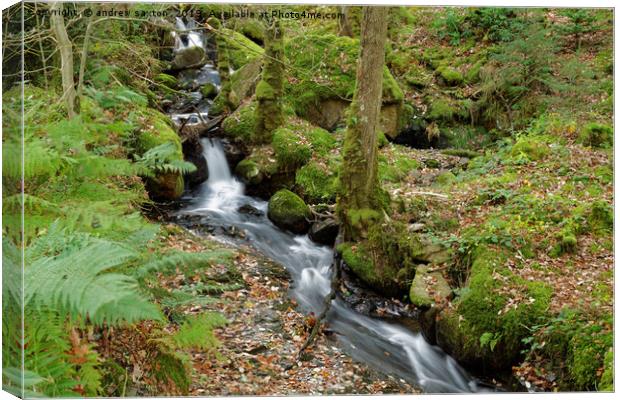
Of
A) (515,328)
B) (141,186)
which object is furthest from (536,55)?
(141,186)

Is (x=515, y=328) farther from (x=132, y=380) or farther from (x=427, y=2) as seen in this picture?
(x=132, y=380)

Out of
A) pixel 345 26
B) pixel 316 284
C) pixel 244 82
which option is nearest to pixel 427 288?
pixel 316 284

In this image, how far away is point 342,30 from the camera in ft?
27.0

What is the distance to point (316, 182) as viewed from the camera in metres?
6.98

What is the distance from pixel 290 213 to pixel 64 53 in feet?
10.7

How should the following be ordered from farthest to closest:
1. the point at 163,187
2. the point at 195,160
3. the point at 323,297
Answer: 1. the point at 195,160
2. the point at 163,187
3. the point at 323,297

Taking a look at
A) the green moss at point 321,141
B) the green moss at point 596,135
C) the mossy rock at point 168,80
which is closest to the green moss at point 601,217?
the green moss at point 596,135

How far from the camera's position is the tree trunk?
3754 mm

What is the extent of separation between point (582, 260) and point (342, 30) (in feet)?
17.0

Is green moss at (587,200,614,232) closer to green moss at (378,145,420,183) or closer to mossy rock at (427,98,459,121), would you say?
green moss at (378,145,420,183)

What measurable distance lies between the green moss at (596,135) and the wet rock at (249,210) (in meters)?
3.85

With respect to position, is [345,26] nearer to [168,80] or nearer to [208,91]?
[208,91]

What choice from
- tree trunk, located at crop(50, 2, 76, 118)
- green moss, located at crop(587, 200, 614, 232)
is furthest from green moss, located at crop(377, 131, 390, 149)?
tree trunk, located at crop(50, 2, 76, 118)

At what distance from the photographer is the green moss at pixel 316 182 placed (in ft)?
22.1
